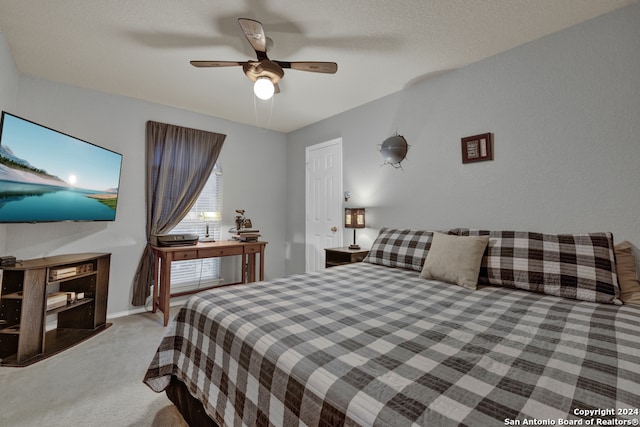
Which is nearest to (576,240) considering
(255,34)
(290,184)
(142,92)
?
(255,34)

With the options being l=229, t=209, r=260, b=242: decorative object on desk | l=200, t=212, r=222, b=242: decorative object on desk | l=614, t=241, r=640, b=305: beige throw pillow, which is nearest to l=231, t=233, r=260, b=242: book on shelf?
l=229, t=209, r=260, b=242: decorative object on desk

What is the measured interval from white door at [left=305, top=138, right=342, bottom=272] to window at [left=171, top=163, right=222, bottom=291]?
134 centimetres

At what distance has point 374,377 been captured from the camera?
78 cm

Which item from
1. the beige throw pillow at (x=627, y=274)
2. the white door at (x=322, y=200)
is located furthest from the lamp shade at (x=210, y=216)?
the beige throw pillow at (x=627, y=274)

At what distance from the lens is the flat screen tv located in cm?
201

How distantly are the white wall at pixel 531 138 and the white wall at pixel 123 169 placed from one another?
2045 mm

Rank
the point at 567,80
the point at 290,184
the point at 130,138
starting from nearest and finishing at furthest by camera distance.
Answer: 1. the point at 567,80
2. the point at 130,138
3. the point at 290,184

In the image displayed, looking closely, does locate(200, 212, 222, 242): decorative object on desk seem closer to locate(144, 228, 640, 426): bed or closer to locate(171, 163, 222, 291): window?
locate(171, 163, 222, 291): window

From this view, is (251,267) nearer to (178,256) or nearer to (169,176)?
(178,256)

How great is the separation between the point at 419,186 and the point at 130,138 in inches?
135

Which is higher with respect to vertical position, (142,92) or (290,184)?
(142,92)

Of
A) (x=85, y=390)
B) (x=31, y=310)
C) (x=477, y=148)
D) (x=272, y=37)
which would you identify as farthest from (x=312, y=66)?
(x=31, y=310)

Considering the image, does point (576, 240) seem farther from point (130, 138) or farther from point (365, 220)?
point (130, 138)

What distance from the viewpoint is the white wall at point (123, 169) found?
8.93ft
